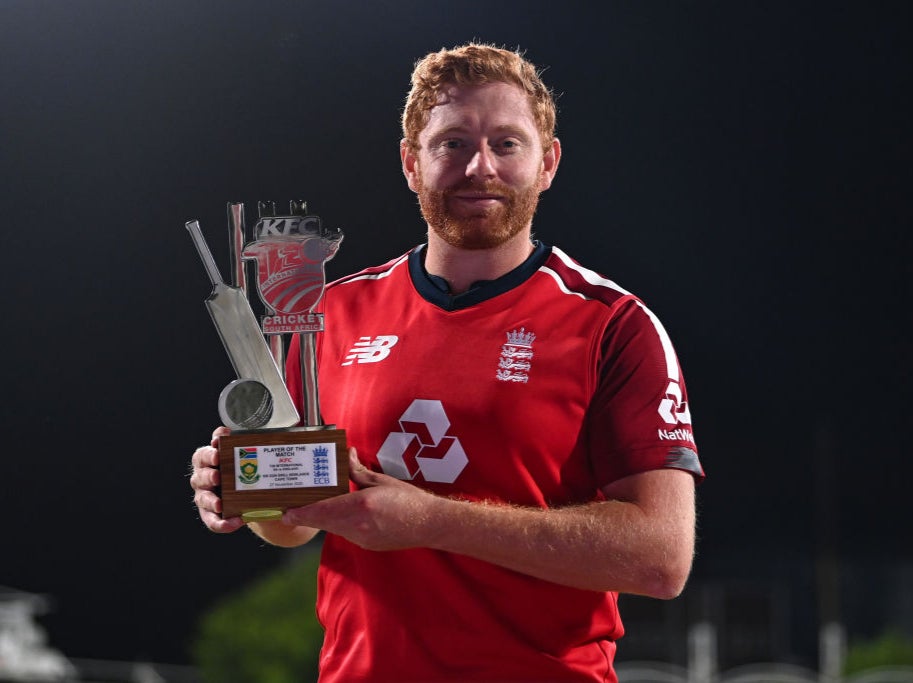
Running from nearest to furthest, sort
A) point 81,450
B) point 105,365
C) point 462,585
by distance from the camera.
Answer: point 462,585 → point 105,365 → point 81,450

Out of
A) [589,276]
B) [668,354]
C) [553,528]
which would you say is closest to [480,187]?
[589,276]

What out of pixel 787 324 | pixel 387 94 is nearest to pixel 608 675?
pixel 387 94

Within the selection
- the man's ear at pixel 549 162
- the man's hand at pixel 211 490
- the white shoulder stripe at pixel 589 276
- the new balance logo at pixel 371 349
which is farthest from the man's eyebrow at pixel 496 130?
the man's hand at pixel 211 490

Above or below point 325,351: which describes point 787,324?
below

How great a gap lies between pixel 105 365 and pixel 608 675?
25.5 feet

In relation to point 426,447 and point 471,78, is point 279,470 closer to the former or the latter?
point 426,447

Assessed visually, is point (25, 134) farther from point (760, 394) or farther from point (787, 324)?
point (760, 394)

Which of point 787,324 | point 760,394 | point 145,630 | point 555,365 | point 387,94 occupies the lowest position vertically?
point 145,630

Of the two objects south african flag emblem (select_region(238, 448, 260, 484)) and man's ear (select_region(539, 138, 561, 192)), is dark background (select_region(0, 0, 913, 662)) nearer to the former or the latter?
man's ear (select_region(539, 138, 561, 192))

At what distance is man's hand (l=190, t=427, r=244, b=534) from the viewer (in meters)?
1.63

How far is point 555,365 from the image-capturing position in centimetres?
176

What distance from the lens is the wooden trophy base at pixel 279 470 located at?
1.59 metres

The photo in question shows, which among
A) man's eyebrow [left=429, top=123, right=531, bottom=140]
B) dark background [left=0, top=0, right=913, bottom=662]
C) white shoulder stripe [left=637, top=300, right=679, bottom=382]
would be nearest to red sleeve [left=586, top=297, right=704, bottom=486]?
white shoulder stripe [left=637, top=300, right=679, bottom=382]

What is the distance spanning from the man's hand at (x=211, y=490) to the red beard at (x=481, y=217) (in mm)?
473
